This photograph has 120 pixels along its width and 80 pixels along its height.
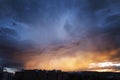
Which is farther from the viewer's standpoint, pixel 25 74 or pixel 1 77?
pixel 25 74

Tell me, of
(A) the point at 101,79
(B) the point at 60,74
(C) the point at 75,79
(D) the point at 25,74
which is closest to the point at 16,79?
(D) the point at 25,74

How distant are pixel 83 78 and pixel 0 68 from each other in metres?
41.5

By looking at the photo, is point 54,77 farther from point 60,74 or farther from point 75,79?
point 75,79

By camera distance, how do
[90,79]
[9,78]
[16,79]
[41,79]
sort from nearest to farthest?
[9,78] → [41,79] → [16,79] → [90,79]

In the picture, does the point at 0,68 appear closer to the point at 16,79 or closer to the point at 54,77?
the point at 16,79

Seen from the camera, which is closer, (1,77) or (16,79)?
(1,77)

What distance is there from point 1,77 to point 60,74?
77.6ft

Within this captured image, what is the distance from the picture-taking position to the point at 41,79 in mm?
72812

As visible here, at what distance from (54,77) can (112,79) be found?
98.1 feet

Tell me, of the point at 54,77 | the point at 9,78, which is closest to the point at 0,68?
the point at 9,78

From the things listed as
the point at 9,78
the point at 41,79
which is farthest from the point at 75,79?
the point at 9,78

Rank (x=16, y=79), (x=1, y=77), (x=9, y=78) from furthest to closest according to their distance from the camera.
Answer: (x=16, y=79) < (x=9, y=78) < (x=1, y=77)

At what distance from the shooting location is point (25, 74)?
7631 centimetres

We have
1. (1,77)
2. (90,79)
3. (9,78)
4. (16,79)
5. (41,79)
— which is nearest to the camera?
(1,77)
